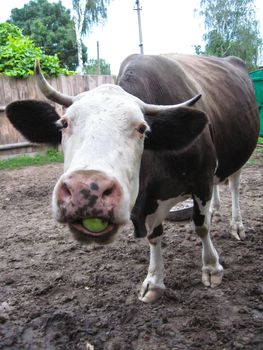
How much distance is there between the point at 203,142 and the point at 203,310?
1.18 m

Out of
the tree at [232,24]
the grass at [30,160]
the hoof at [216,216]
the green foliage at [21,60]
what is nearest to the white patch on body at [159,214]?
the hoof at [216,216]

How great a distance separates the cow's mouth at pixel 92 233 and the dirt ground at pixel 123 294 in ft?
3.22

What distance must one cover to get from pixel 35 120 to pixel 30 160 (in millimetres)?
6331

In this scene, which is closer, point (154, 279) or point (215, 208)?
point (154, 279)

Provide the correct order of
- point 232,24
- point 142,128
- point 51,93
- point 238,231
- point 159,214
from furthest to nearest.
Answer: point 232,24
point 238,231
point 159,214
point 51,93
point 142,128

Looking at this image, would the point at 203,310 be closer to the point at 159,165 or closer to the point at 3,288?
the point at 159,165

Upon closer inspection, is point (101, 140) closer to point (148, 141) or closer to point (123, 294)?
point (148, 141)

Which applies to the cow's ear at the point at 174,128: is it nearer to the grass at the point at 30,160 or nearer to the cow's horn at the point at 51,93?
the cow's horn at the point at 51,93

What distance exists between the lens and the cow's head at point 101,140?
5.29 feet

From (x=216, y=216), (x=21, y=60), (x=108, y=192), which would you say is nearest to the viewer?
(x=108, y=192)

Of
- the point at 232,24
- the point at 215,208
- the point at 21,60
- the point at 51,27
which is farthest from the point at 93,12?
the point at 215,208

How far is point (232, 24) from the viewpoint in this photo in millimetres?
32000

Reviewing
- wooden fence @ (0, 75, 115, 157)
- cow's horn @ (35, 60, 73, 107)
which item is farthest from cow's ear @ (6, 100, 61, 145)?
wooden fence @ (0, 75, 115, 157)

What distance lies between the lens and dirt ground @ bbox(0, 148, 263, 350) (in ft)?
8.29
